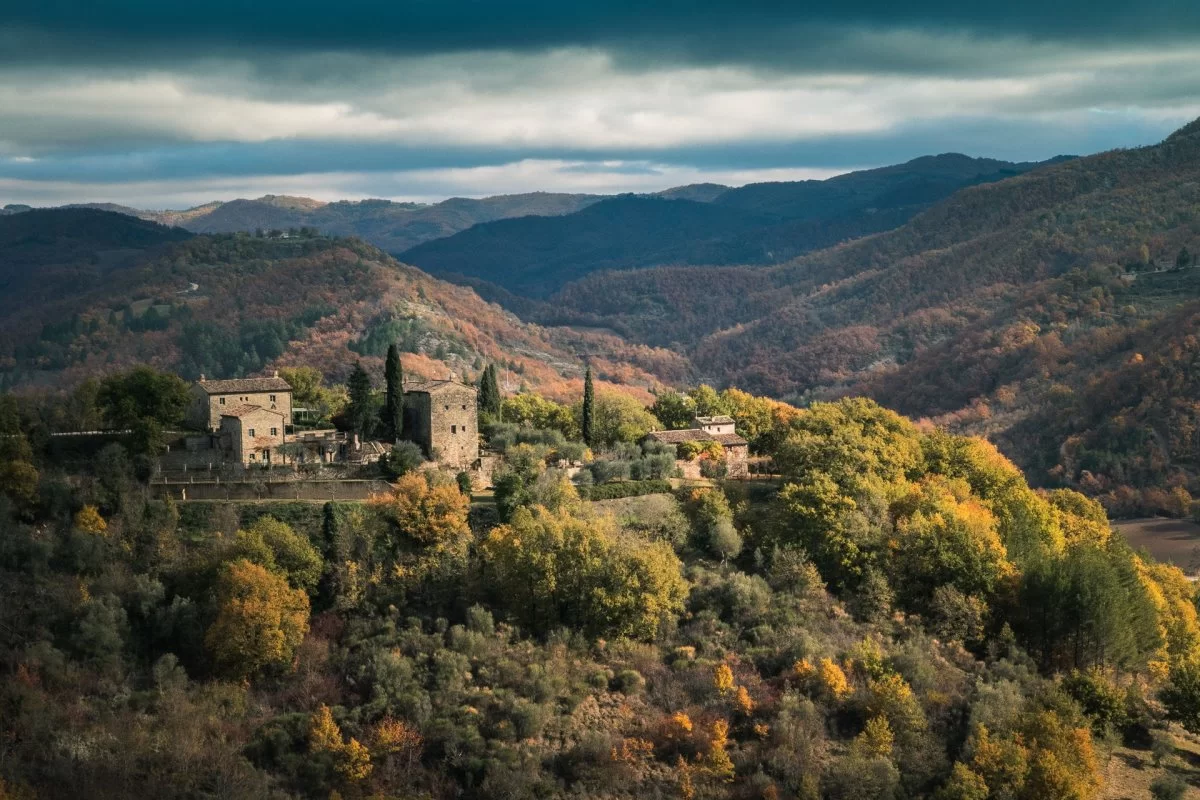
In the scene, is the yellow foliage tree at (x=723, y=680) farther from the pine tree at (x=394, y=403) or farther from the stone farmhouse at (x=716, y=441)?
the pine tree at (x=394, y=403)

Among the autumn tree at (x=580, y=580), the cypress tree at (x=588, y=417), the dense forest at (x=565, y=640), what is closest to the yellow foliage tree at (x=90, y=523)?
the dense forest at (x=565, y=640)

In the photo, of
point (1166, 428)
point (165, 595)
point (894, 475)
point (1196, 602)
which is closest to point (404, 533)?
point (165, 595)

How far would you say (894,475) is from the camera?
186ft

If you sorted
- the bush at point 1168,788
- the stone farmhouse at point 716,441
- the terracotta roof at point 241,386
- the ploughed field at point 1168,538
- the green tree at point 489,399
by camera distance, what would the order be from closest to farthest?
the bush at point 1168,788 → the terracotta roof at point 241,386 → the stone farmhouse at point 716,441 → the green tree at point 489,399 → the ploughed field at point 1168,538

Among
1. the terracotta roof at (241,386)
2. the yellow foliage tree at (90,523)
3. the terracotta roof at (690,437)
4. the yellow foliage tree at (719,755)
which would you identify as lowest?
the yellow foliage tree at (719,755)

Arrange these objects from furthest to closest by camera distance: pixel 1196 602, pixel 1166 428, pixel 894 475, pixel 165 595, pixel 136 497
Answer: pixel 1166 428
pixel 1196 602
pixel 894 475
pixel 136 497
pixel 165 595

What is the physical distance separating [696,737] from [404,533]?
13597mm

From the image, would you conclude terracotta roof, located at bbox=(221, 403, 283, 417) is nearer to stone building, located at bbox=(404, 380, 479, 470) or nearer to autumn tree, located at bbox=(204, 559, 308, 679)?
stone building, located at bbox=(404, 380, 479, 470)

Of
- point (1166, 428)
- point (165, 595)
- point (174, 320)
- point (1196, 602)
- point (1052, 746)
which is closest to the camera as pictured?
point (1052, 746)

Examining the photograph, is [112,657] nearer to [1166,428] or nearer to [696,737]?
[696,737]

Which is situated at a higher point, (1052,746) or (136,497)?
(136,497)

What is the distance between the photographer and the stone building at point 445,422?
55594 millimetres

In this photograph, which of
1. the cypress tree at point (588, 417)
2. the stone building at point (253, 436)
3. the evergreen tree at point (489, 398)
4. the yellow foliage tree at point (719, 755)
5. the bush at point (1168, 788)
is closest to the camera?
the yellow foliage tree at point (719, 755)

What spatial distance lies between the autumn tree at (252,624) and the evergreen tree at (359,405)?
41.2 feet
